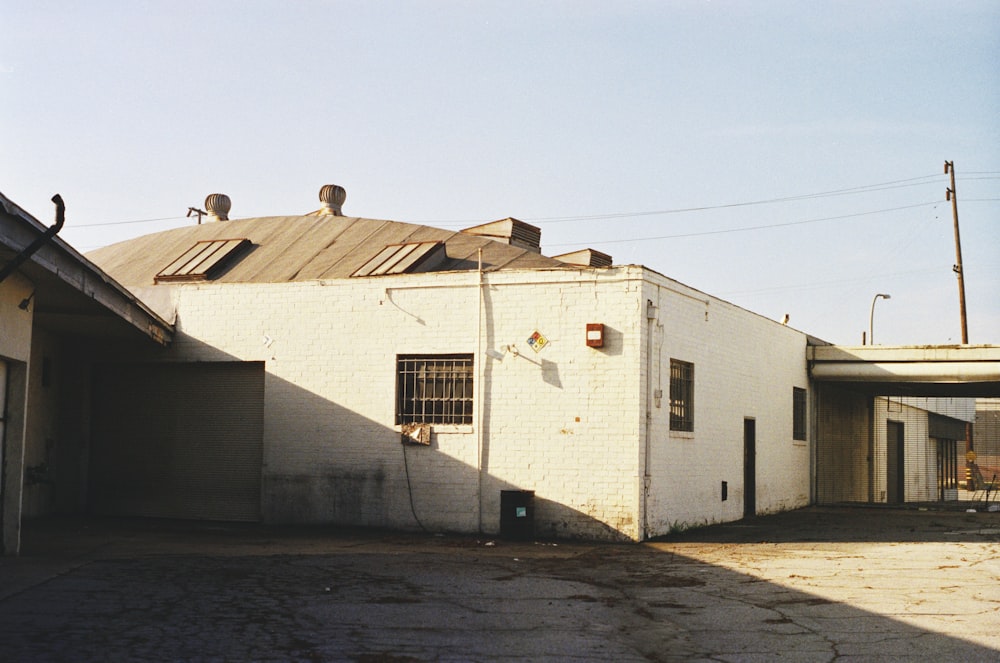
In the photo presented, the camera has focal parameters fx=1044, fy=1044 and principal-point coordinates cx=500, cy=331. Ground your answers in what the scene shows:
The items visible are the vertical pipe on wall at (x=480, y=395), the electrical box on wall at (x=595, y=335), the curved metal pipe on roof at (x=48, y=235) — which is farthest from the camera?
the vertical pipe on wall at (x=480, y=395)

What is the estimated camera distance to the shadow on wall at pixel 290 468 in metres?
17.0

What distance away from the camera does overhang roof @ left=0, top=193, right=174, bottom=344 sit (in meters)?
11.2

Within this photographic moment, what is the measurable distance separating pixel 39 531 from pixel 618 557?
914cm

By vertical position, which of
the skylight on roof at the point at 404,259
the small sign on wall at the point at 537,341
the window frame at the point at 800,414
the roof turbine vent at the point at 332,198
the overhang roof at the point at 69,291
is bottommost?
the window frame at the point at 800,414

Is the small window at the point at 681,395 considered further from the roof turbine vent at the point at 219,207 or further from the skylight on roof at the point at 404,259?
the roof turbine vent at the point at 219,207

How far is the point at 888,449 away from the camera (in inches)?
1258

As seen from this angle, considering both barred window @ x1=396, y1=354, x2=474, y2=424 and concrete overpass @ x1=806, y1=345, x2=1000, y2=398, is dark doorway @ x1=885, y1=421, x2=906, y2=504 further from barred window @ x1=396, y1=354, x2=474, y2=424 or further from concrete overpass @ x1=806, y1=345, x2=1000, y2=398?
barred window @ x1=396, y1=354, x2=474, y2=424

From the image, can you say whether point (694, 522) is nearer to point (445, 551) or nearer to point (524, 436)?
point (524, 436)

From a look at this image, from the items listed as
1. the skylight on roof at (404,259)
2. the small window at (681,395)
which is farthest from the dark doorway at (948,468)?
the skylight on roof at (404,259)

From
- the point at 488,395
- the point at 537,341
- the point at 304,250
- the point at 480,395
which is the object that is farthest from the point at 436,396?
the point at 304,250

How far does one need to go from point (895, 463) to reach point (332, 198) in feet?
63.8

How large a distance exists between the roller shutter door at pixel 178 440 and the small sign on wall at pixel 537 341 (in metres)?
5.32

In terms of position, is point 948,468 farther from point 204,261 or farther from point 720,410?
point 204,261

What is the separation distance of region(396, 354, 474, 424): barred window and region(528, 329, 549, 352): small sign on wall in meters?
1.14
